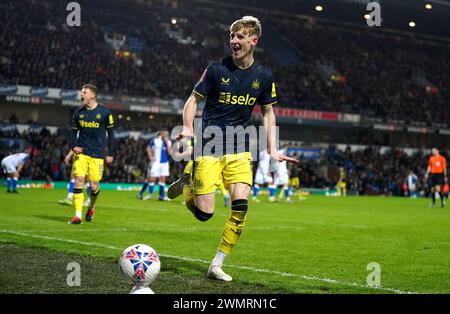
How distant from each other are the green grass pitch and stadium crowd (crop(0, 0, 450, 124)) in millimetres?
24996

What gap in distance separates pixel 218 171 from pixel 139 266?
2080mm

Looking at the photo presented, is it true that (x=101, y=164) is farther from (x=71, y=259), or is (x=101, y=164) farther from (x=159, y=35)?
(x=159, y=35)

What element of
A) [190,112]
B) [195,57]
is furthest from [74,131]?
[195,57]

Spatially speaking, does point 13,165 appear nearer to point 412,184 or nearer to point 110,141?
point 110,141

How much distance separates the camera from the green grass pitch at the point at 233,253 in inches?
258

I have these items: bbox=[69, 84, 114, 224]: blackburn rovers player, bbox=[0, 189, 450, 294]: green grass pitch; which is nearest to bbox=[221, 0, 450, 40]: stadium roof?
bbox=[0, 189, 450, 294]: green grass pitch

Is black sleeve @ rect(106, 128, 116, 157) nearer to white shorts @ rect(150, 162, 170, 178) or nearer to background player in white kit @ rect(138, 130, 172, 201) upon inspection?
background player in white kit @ rect(138, 130, 172, 201)

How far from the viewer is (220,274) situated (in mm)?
6824

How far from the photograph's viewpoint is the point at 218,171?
726cm

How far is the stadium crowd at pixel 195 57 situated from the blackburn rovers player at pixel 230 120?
31324mm

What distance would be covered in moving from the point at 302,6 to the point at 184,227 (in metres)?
37.3

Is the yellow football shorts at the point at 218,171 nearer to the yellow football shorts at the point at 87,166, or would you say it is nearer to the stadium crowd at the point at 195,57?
the yellow football shorts at the point at 87,166

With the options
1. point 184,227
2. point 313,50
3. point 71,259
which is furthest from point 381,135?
point 71,259

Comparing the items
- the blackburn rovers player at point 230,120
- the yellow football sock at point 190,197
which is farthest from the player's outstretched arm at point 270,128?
the yellow football sock at point 190,197
